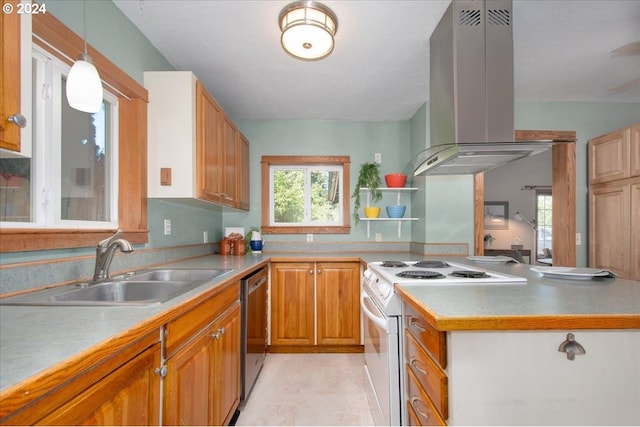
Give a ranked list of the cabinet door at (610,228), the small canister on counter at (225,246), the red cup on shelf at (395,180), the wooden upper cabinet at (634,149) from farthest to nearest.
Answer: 1. the red cup on shelf at (395,180)
2. the small canister on counter at (225,246)
3. the cabinet door at (610,228)
4. the wooden upper cabinet at (634,149)

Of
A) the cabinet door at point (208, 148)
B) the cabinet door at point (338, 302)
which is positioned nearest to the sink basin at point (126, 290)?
the cabinet door at point (208, 148)

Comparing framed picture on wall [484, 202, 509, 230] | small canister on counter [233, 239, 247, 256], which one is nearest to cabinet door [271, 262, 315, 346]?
small canister on counter [233, 239, 247, 256]

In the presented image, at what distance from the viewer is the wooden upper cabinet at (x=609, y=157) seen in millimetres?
2469

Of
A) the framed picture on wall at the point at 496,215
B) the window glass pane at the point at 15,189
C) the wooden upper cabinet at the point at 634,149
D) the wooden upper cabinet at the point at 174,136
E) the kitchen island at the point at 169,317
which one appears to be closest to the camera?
the kitchen island at the point at 169,317

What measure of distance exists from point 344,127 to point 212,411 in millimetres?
2887

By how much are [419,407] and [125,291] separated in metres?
1.43

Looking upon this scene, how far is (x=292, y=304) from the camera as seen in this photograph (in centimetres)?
285

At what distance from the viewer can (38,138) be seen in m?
1.30

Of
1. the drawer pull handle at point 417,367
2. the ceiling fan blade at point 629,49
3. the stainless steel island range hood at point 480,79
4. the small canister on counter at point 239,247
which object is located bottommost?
the drawer pull handle at point 417,367

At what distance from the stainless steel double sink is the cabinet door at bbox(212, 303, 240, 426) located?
27 centimetres

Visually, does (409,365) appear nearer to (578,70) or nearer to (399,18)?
(399,18)

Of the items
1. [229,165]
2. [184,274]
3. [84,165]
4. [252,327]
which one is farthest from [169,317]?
Result: [229,165]

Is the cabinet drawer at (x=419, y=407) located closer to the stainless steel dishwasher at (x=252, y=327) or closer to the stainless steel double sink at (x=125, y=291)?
the stainless steel double sink at (x=125, y=291)

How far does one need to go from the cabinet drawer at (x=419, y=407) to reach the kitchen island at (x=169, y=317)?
0.30 m
